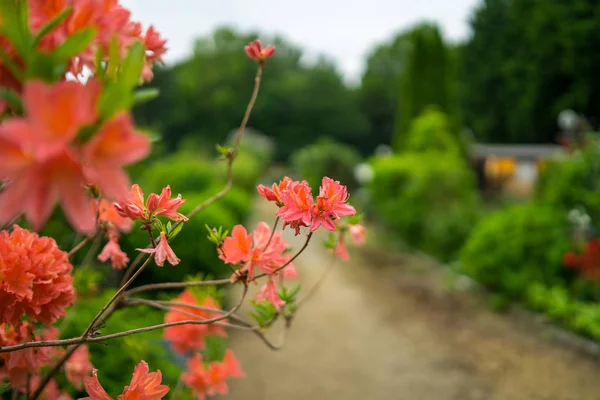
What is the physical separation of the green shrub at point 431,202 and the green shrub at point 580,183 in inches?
66.5

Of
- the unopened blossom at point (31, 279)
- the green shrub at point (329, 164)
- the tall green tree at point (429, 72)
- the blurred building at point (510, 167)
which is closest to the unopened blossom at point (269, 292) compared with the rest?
the unopened blossom at point (31, 279)

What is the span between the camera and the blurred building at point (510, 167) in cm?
1238

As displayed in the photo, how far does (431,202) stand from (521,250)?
2.48 metres

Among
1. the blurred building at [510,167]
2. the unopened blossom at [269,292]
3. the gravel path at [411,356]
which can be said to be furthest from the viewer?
the blurred building at [510,167]

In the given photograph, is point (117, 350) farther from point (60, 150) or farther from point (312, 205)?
point (60, 150)

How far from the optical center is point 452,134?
32.6 ft

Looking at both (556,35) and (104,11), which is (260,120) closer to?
(556,35)

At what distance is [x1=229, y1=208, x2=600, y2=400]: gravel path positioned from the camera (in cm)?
335

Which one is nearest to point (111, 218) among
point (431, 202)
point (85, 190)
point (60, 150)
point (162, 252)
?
point (85, 190)

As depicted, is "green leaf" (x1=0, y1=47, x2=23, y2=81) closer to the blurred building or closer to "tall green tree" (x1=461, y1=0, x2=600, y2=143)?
the blurred building

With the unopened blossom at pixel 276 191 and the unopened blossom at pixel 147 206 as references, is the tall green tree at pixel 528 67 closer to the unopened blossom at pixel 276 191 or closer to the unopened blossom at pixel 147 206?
the unopened blossom at pixel 276 191

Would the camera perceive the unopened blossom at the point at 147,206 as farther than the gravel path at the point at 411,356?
No

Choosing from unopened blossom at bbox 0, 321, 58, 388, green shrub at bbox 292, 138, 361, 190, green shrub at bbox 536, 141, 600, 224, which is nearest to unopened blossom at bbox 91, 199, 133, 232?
unopened blossom at bbox 0, 321, 58, 388

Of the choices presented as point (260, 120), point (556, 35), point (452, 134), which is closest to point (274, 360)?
point (452, 134)
